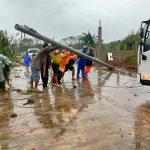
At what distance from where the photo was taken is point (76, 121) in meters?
8.78

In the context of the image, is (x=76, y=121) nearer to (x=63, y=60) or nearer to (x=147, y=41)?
(x=147, y=41)

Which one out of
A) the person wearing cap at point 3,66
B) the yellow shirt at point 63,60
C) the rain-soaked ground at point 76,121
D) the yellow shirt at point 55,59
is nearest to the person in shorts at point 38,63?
the rain-soaked ground at point 76,121

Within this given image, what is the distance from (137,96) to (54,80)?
5272 millimetres

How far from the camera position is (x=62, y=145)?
6840mm

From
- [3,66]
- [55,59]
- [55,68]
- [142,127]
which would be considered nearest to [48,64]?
[55,59]

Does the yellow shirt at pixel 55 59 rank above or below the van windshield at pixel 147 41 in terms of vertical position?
below

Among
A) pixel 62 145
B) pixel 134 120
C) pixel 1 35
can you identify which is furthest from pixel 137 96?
pixel 1 35

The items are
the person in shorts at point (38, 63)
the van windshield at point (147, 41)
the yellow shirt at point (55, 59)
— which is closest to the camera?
the van windshield at point (147, 41)

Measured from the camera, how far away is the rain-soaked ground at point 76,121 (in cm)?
695

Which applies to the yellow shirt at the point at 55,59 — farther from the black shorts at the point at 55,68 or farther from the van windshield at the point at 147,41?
the van windshield at the point at 147,41

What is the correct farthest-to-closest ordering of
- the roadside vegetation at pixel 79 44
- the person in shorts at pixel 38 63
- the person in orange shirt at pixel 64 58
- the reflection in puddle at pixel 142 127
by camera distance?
the roadside vegetation at pixel 79 44 < the person in orange shirt at pixel 64 58 < the person in shorts at pixel 38 63 < the reflection in puddle at pixel 142 127

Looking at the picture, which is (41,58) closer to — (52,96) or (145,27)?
(52,96)

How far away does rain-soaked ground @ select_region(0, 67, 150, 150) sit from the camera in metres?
6.95

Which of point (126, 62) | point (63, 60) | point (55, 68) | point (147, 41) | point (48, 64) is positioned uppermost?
point (147, 41)
